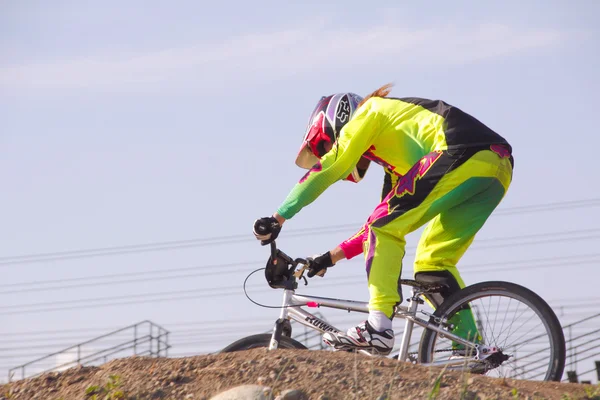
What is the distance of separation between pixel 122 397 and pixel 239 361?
764 mm

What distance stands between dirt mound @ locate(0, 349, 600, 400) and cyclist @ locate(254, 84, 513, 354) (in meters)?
0.49

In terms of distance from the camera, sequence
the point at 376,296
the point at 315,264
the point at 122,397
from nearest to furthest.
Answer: the point at 122,397 → the point at 376,296 → the point at 315,264

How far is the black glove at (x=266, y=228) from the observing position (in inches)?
273

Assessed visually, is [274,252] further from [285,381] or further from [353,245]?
[285,381]

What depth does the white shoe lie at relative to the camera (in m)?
6.73

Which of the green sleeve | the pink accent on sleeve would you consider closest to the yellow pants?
the green sleeve

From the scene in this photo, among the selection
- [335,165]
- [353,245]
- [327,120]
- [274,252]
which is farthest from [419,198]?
[274,252]

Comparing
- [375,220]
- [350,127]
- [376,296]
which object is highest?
[350,127]

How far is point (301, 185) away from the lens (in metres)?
7.00

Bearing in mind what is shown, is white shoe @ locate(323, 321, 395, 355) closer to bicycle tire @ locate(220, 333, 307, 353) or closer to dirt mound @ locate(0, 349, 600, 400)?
dirt mound @ locate(0, 349, 600, 400)

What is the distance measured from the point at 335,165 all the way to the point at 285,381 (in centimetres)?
153

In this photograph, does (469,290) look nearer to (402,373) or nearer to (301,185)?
(402,373)

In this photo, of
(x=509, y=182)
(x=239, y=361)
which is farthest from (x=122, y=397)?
(x=509, y=182)

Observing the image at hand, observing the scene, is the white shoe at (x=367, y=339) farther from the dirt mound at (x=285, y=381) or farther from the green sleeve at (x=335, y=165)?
the green sleeve at (x=335, y=165)
